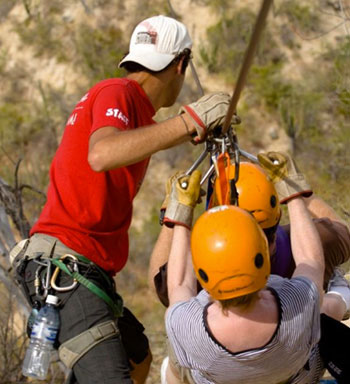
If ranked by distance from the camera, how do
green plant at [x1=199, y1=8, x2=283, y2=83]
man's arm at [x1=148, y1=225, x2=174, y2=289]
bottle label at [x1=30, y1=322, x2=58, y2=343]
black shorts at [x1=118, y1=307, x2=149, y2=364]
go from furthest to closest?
green plant at [x1=199, y1=8, x2=283, y2=83] → black shorts at [x1=118, y1=307, x2=149, y2=364] → bottle label at [x1=30, y1=322, x2=58, y2=343] → man's arm at [x1=148, y1=225, x2=174, y2=289]

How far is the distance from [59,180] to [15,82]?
50.0 ft

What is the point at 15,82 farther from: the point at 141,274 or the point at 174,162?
the point at 141,274

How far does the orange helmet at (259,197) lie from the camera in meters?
2.75

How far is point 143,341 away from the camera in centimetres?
362

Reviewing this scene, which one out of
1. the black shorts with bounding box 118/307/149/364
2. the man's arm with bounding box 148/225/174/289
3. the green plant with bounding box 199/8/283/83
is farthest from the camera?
the green plant with bounding box 199/8/283/83

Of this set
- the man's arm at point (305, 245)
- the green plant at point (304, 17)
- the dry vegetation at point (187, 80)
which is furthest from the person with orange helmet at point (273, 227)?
the green plant at point (304, 17)

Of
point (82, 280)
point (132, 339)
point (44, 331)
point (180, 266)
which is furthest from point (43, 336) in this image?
point (180, 266)

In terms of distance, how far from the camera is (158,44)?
3.27 metres

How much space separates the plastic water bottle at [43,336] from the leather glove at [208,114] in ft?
3.61

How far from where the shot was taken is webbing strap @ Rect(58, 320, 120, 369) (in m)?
3.00

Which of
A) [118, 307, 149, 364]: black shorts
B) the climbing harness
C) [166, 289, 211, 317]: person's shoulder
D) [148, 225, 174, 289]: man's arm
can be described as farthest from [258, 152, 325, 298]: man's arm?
[118, 307, 149, 364]: black shorts

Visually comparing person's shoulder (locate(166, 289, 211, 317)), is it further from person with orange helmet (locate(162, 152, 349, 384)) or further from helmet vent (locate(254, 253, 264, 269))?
helmet vent (locate(254, 253, 264, 269))

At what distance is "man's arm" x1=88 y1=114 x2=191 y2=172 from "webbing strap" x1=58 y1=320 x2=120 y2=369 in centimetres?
82

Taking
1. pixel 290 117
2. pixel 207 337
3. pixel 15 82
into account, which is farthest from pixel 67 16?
pixel 207 337
